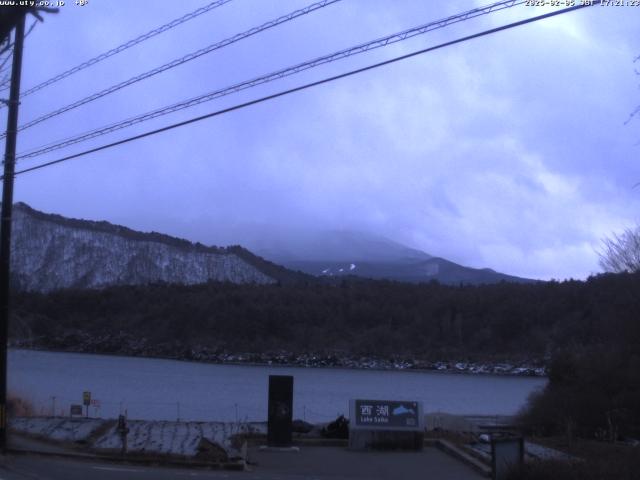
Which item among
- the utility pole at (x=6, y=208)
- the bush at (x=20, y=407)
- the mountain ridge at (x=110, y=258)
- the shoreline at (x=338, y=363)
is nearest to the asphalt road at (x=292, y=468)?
the utility pole at (x=6, y=208)

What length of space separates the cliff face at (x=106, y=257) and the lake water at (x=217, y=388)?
40063 millimetres

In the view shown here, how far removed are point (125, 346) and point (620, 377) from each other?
86.8m

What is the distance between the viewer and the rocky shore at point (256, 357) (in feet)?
318

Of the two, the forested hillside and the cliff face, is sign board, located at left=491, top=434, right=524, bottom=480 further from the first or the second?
the cliff face

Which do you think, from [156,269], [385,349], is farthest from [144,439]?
[156,269]

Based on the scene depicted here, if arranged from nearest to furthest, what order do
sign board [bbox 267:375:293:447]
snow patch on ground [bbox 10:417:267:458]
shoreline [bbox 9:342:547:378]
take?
snow patch on ground [bbox 10:417:267:458]
sign board [bbox 267:375:293:447]
shoreline [bbox 9:342:547:378]

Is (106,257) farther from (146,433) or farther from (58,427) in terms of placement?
(146,433)

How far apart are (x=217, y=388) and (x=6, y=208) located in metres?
51.7

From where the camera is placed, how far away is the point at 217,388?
235 feet

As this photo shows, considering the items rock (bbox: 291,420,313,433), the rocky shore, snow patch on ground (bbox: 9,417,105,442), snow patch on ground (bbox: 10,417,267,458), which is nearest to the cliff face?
the rocky shore

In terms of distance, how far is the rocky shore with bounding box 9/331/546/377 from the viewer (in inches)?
3819

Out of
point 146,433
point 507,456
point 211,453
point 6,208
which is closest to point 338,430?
point 146,433

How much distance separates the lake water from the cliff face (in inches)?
1577

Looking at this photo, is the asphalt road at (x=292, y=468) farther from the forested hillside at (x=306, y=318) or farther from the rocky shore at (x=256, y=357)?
Answer: the rocky shore at (x=256, y=357)
